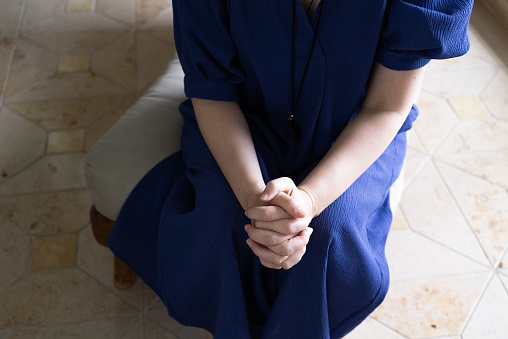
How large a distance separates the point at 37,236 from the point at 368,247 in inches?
39.7

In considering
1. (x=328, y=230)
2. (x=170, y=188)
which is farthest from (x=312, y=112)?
(x=170, y=188)

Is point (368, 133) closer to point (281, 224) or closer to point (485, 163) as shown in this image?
point (281, 224)

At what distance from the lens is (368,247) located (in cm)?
97

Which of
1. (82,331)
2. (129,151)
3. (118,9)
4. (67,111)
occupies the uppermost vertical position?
(129,151)

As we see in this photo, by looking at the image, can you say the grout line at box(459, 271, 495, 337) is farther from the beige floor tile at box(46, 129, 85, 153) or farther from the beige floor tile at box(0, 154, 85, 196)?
the beige floor tile at box(46, 129, 85, 153)

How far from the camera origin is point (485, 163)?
1.70 m

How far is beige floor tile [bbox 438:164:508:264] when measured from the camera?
150 cm

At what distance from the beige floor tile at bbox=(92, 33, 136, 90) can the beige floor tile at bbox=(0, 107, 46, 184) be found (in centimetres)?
36

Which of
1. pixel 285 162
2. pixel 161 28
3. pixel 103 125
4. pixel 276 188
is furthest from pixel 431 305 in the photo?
pixel 161 28

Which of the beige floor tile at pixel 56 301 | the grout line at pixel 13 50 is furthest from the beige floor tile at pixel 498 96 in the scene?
the grout line at pixel 13 50

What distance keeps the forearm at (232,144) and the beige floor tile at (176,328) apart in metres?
0.50

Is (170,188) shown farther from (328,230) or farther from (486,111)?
(486,111)

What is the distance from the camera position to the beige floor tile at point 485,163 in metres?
1.66

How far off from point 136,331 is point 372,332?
2.02 feet
